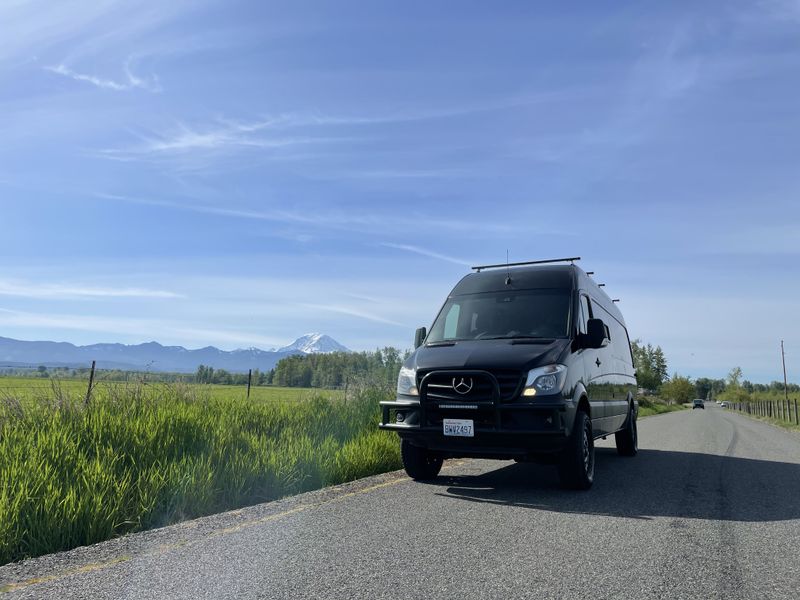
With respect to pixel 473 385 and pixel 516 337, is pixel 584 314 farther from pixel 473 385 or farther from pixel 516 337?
pixel 473 385

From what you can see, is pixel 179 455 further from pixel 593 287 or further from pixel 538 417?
pixel 593 287

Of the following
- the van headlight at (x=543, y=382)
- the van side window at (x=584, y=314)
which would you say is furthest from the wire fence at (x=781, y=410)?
the van headlight at (x=543, y=382)

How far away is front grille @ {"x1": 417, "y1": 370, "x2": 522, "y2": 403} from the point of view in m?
5.69

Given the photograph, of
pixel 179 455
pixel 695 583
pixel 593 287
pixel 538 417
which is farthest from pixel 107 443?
pixel 593 287

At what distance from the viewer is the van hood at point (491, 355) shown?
5742mm

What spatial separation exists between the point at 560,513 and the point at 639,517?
671 mm

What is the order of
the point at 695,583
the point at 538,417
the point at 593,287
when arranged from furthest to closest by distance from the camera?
the point at 593,287 → the point at 538,417 → the point at 695,583

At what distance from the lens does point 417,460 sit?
6.62 m

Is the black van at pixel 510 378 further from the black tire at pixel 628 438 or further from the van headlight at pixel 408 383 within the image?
the black tire at pixel 628 438

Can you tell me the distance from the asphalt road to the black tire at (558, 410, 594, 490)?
0.43 feet

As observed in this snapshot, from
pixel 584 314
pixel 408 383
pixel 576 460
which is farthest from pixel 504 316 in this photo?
pixel 576 460

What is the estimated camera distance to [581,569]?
3.47m

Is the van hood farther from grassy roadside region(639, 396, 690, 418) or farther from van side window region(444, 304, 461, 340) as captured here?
grassy roadside region(639, 396, 690, 418)

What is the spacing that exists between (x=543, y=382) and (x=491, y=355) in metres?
0.59
